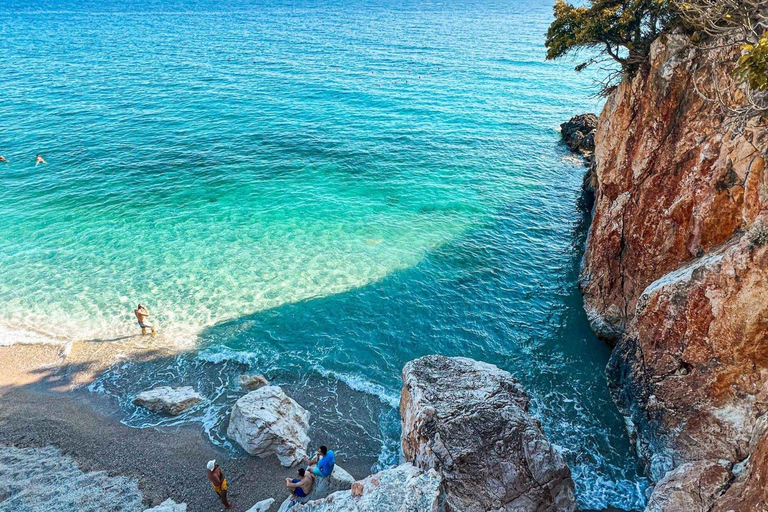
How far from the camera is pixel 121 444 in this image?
1823 cm

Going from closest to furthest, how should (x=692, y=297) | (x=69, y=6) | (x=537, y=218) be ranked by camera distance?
(x=692, y=297)
(x=537, y=218)
(x=69, y=6)

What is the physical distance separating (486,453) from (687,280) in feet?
31.0

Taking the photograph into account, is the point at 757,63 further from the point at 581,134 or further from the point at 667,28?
the point at 581,134

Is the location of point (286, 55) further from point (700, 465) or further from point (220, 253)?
point (700, 465)

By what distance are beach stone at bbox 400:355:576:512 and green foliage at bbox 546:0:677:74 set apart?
16.8m

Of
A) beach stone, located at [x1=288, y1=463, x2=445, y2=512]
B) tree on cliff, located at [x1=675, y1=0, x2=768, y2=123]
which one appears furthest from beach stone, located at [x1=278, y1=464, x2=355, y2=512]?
tree on cliff, located at [x1=675, y1=0, x2=768, y2=123]

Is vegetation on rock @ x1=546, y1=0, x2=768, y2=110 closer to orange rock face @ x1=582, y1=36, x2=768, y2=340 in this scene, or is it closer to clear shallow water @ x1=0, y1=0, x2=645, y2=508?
orange rock face @ x1=582, y1=36, x2=768, y2=340

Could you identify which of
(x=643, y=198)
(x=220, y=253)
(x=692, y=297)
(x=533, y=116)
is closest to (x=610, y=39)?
(x=643, y=198)

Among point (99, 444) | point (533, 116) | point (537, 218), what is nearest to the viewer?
point (99, 444)

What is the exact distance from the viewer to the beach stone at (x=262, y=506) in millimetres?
15641

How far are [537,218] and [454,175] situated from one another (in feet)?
30.5

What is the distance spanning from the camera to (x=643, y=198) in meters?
21.0

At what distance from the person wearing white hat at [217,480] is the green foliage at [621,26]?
936 inches

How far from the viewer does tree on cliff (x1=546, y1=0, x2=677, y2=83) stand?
20016mm
